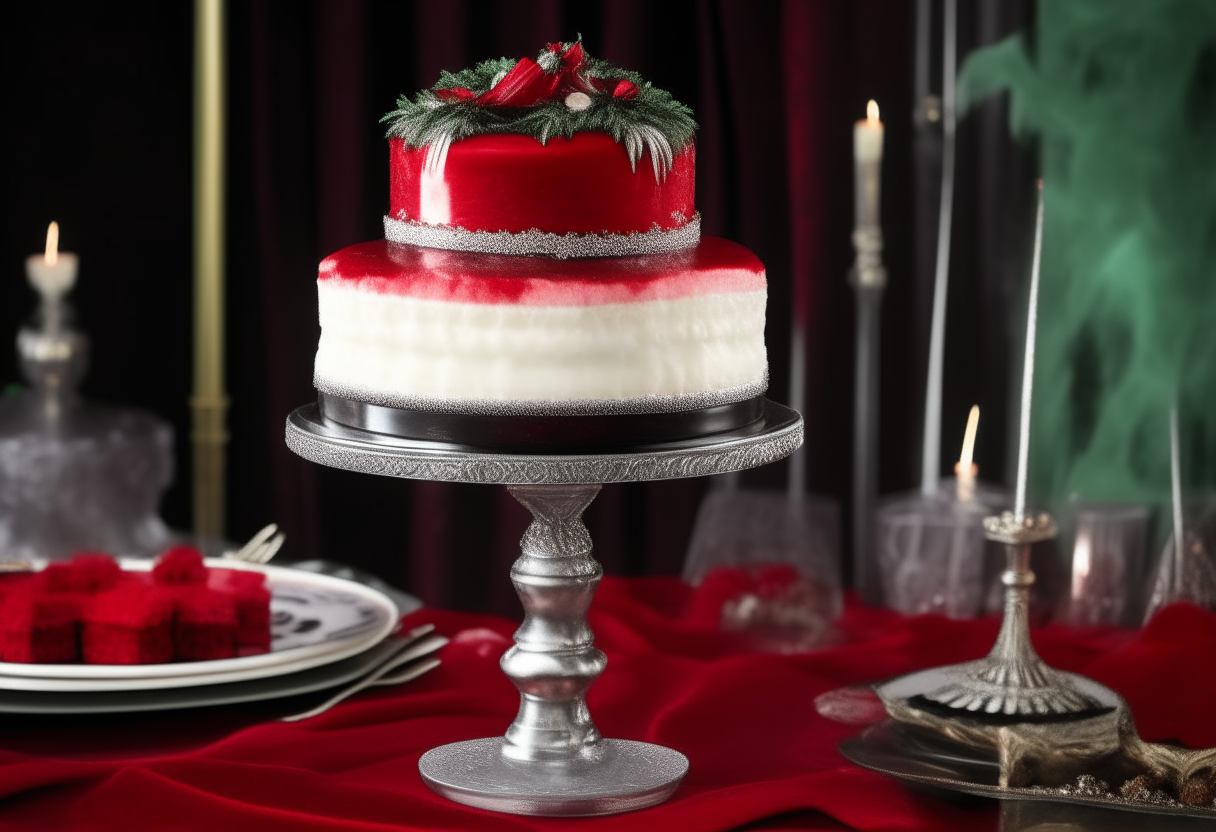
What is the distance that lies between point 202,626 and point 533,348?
1.45 ft

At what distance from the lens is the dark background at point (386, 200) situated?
2178 millimetres

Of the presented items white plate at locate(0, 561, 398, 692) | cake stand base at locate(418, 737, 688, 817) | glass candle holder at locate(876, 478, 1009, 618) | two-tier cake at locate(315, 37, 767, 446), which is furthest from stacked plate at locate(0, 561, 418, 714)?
glass candle holder at locate(876, 478, 1009, 618)

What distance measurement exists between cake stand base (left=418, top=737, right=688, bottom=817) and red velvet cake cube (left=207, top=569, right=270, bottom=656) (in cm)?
21

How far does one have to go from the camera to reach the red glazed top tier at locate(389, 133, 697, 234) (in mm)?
1267

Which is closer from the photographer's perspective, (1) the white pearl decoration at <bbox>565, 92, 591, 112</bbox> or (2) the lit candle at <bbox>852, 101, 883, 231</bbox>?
(1) the white pearl decoration at <bbox>565, 92, 591, 112</bbox>

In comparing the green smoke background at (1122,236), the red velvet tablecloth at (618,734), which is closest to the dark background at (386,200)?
the green smoke background at (1122,236)

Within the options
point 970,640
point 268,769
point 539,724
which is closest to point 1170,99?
point 970,640

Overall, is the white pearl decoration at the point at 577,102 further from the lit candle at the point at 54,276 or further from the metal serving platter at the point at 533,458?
the lit candle at the point at 54,276

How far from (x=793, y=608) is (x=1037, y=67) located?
0.65m

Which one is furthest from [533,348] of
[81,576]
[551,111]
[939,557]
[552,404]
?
[939,557]

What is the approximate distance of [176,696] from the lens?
1482 mm

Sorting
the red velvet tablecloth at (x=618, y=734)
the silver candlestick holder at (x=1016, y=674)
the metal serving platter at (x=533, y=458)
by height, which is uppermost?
the metal serving platter at (x=533, y=458)

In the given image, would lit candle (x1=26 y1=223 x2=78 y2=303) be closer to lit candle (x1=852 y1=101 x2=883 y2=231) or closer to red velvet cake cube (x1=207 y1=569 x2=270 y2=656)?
red velvet cake cube (x1=207 y1=569 x2=270 y2=656)

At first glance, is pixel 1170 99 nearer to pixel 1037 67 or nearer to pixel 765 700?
pixel 1037 67
